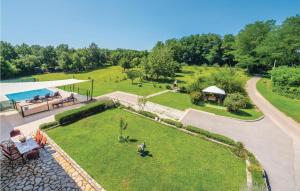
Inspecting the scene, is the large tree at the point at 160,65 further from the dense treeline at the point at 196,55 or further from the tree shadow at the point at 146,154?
the tree shadow at the point at 146,154

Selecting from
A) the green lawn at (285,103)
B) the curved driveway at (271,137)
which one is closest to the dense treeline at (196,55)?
the green lawn at (285,103)

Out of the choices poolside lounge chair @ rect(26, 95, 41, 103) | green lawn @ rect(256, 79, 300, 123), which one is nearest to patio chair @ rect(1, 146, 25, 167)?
poolside lounge chair @ rect(26, 95, 41, 103)

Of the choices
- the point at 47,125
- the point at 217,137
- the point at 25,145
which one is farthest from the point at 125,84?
the point at 25,145

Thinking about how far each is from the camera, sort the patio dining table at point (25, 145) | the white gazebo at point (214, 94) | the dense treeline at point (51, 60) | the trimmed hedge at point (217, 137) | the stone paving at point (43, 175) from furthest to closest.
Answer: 1. the dense treeline at point (51, 60)
2. the white gazebo at point (214, 94)
3. the trimmed hedge at point (217, 137)
4. the patio dining table at point (25, 145)
5. the stone paving at point (43, 175)

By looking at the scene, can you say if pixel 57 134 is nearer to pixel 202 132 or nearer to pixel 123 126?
pixel 123 126

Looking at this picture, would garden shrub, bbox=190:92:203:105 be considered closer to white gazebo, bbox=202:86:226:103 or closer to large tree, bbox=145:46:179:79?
white gazebo, bbox=202:86:226:103

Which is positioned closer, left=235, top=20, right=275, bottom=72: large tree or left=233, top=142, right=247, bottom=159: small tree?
left=233, top=142, right=247, bottom=159: small tree
